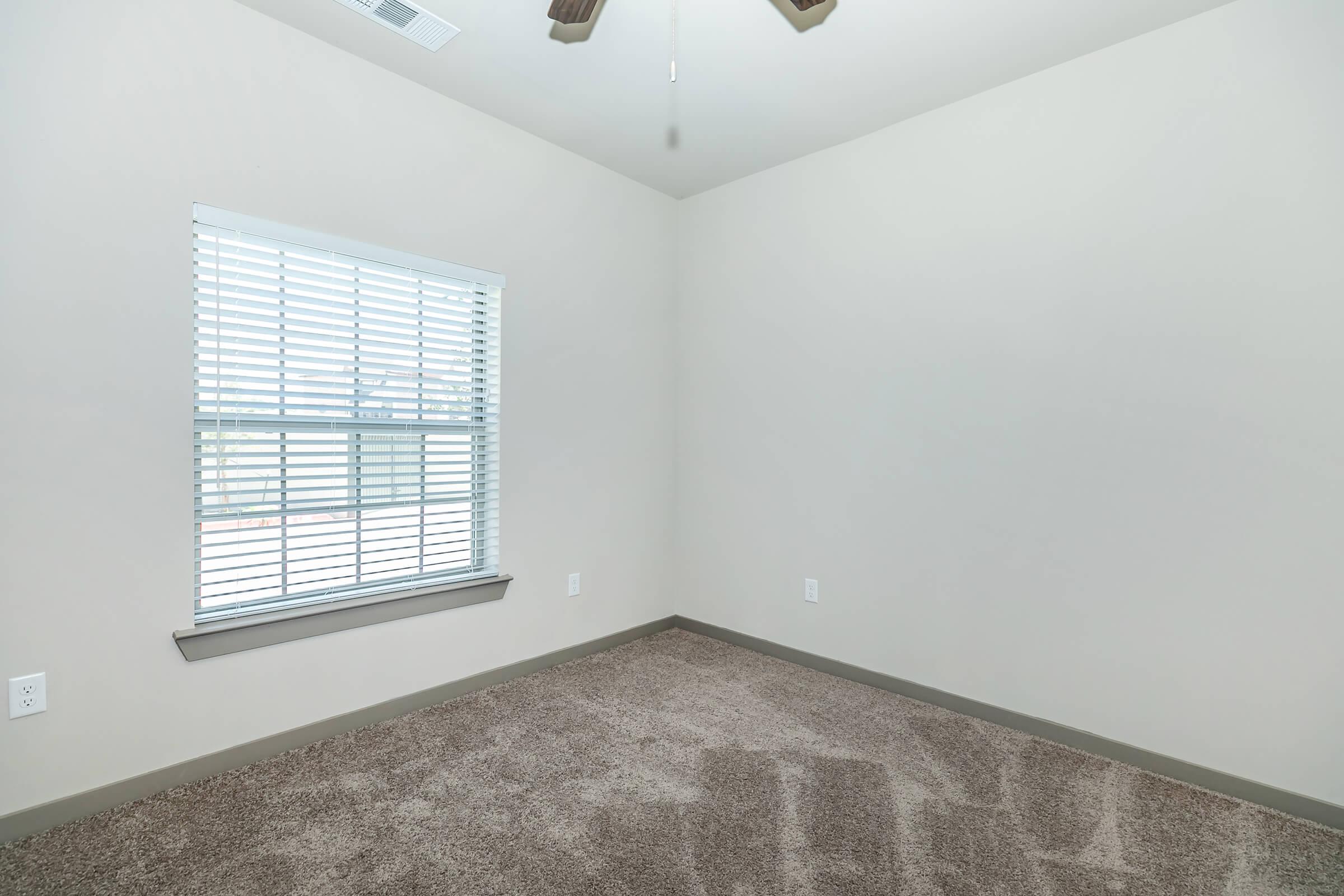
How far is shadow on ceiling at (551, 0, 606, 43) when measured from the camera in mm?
2234

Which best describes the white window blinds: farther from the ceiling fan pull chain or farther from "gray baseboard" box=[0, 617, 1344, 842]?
the ceiling fan pull chain

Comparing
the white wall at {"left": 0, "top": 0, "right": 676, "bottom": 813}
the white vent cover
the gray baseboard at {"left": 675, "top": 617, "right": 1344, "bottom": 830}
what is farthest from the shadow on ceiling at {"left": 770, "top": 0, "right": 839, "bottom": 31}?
the gray baseboard at {"left": 675, "top": 617, "right": 1344, "bottom": 830}

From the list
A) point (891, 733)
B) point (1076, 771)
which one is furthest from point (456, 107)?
point (1076, 771)

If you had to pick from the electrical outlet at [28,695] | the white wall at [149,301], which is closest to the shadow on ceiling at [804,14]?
the white wall at [149,301]

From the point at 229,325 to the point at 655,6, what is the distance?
1857mm

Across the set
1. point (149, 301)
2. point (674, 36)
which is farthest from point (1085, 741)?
point (149, 301)

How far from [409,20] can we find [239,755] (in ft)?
8.82

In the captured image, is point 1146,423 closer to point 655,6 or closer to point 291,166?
point 655,6

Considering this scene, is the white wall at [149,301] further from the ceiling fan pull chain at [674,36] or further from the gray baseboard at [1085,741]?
the gray baseboard at [1085,741]

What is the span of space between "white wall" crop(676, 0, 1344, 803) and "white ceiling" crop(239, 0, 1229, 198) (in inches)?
6.7

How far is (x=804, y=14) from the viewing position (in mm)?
2178

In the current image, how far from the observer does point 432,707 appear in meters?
2.74

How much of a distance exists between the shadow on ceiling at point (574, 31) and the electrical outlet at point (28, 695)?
8.74 feet

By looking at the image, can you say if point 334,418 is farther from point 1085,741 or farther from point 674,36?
point 1085,741
